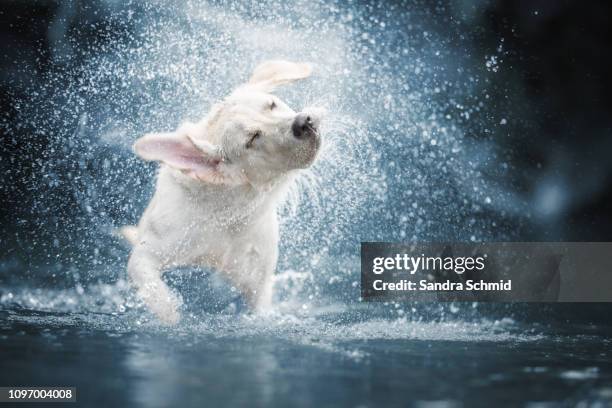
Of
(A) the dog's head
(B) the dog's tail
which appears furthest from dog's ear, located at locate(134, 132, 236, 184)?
(B) the dog's tail

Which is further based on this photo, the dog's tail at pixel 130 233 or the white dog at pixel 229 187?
the dog's tail at pixel 130 233

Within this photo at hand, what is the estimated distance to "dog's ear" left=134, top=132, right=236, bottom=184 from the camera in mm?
3484

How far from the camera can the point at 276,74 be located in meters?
4.15

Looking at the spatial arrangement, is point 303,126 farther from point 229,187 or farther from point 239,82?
point 239,82

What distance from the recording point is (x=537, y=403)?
94.3 inches

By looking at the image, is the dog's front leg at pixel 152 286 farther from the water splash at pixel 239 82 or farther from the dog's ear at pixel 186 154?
the water splash at pixel 239 82

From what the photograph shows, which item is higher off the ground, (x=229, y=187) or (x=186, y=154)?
(x=186, y=154)

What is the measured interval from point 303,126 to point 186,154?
54 centimetres

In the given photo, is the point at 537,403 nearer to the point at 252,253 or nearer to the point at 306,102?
the point at 252,253

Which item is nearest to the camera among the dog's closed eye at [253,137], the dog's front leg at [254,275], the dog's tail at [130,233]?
the dog's closed eye at [253,137]

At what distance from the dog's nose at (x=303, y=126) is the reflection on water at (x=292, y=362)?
0.86 m

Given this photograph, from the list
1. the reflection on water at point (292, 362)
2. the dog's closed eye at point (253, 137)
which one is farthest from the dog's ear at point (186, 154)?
the reflection on water at point (292, 362)

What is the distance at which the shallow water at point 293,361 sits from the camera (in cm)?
238

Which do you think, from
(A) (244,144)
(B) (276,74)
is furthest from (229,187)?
(B) (276,74)
